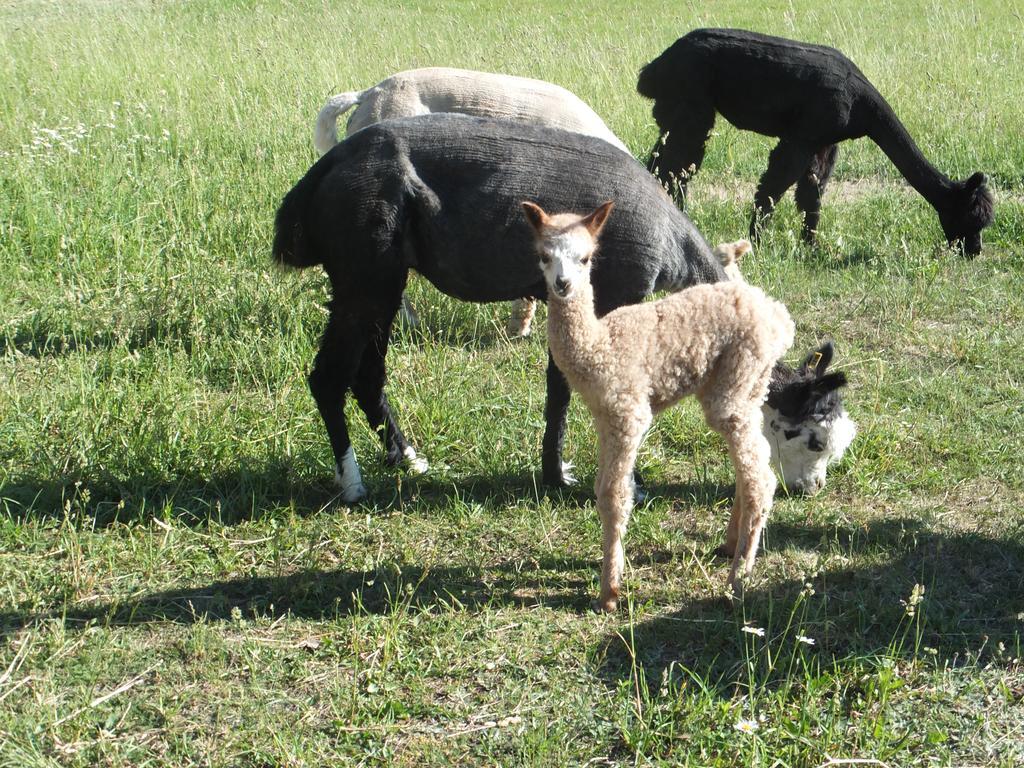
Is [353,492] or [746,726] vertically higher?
[746,726]

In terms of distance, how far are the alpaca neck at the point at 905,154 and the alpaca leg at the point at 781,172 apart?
2.07 ft

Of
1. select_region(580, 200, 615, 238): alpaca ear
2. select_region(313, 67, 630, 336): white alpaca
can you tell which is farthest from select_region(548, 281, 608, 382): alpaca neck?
select_region(313, 67, 630, 336): white alpaca

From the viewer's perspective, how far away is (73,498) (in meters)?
4.99

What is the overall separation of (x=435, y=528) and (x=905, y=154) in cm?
570

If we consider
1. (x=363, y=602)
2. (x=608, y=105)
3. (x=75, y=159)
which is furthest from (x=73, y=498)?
(x=608, y=105)

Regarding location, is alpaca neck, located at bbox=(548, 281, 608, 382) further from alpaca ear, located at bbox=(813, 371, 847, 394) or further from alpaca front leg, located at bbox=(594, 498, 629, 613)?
alpaca ear, located at bbox=(813, 371, 847, 394)

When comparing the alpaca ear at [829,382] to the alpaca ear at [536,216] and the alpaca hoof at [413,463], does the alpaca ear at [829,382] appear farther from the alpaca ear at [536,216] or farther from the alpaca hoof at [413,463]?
the alpaca hoof at [413,463]

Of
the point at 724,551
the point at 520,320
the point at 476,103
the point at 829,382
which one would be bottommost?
the point at 724,551

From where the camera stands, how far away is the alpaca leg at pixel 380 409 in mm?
5324

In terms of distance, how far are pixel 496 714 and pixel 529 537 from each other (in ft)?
4.12

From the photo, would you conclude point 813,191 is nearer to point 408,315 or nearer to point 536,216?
point 408,315

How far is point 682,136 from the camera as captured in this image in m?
8.66

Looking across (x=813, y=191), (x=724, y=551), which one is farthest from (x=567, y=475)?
(x=813, y=191)

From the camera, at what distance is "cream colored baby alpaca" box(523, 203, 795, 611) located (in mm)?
4012
